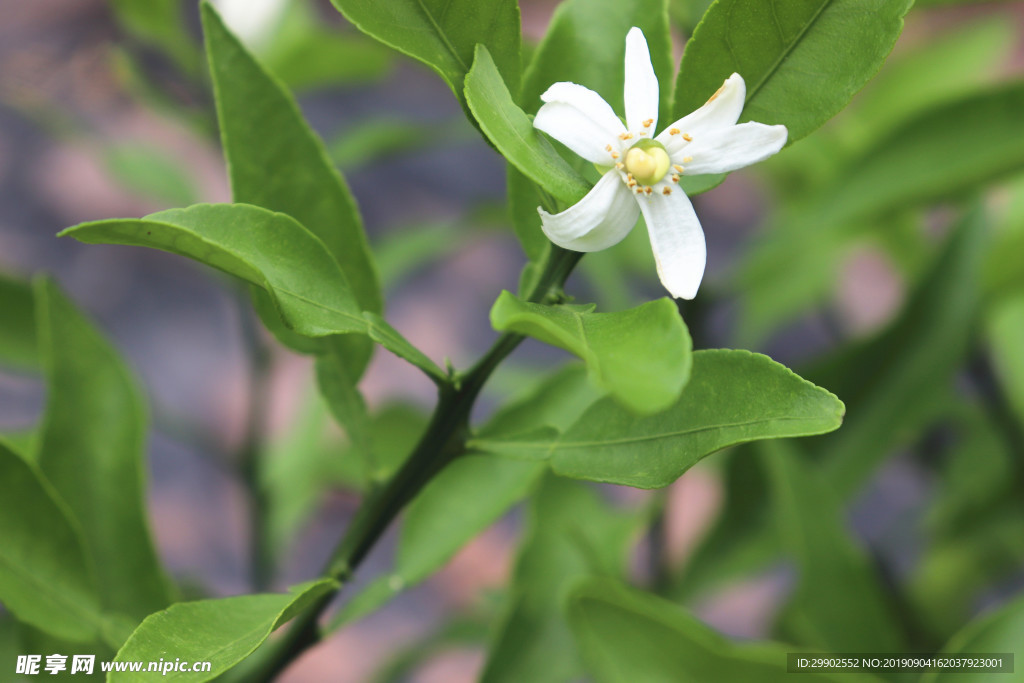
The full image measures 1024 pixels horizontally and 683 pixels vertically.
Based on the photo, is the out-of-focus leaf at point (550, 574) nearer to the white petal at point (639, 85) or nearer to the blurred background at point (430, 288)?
the blurred background at point (430, 288)

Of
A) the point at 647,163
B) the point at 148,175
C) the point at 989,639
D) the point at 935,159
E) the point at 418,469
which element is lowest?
the point at 989,639

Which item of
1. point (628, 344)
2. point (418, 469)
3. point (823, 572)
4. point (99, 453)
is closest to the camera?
point (628, 344)

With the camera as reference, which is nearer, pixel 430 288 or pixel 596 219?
pixel 596 219

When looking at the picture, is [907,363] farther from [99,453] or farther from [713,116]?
[99,453]

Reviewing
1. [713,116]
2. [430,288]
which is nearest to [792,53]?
[713,116]

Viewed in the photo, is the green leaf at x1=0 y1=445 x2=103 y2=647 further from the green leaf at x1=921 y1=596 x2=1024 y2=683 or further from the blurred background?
the green leaf at x1=921 y1=596 x2=1024 y2=683

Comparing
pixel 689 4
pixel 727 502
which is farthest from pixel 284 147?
pixel 727 502

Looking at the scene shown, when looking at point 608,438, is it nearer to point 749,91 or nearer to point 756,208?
point 749,91
